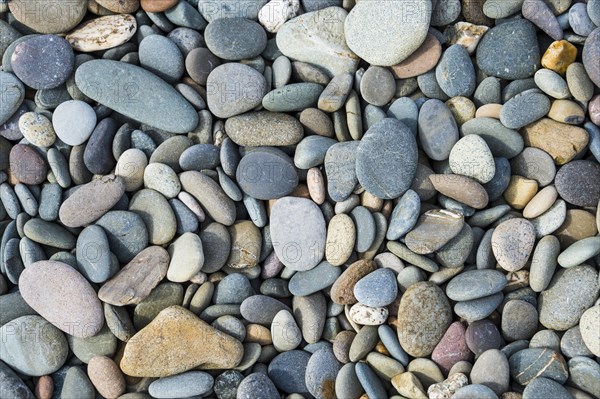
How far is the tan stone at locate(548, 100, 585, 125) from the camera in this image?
232 centimetres

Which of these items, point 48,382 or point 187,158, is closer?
point 48,382

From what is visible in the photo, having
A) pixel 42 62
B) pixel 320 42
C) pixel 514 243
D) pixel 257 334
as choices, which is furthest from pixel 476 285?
pixel 42 62

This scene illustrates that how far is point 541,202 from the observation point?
7.59 feet

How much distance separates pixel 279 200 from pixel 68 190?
0.85 metres

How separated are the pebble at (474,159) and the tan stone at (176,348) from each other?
1.09 metres

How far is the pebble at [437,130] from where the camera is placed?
7.79ft

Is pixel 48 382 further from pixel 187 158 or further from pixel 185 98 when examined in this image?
pixel 185 98

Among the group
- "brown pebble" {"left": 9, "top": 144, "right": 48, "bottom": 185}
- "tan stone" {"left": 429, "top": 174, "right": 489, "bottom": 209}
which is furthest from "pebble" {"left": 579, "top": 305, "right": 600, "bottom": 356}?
"brown pebble" {"left": 9, "top": 144, "right": 48, "bottom": 185}

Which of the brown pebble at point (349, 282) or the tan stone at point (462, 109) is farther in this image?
the tan stone at point (462, 109)

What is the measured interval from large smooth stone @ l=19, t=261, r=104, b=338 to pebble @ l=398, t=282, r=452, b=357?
1.13 meters

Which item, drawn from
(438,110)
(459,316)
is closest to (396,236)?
(459,316)

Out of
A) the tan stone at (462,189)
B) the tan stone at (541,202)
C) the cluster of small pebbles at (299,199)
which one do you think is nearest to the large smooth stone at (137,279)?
the cluster of small pebbles at (299,199)

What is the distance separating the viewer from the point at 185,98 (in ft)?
8.19

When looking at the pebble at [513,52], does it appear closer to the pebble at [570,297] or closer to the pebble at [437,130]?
the pebble at [437,130]
